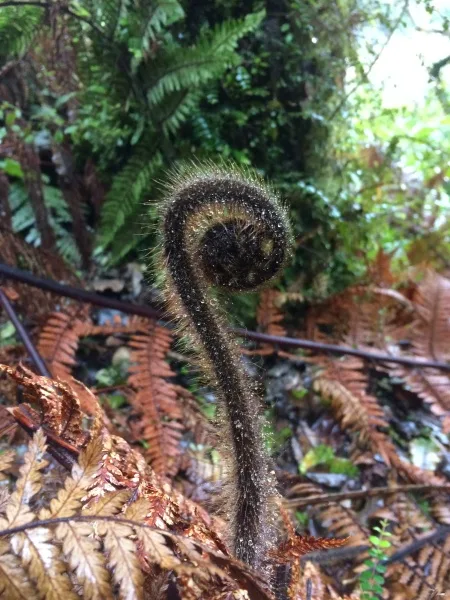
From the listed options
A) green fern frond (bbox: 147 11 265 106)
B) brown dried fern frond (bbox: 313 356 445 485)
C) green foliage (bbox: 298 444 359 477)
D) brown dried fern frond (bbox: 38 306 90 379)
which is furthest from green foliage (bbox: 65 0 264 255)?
green foliage (bbox: 298 444 359 477)

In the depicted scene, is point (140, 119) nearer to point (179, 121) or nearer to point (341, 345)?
point (179, 121)

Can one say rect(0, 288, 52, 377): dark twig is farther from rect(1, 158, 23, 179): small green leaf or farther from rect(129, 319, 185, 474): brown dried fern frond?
rect(1, 158, 23, 179): small green leaf

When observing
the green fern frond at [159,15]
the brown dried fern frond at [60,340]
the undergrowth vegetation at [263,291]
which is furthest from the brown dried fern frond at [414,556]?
the green fern frond at [159,15]

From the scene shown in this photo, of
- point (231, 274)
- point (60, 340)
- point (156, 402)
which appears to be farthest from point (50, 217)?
point (231, 274)

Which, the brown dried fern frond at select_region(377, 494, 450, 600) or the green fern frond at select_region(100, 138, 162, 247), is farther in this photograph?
the green fern frond at select_region(100, 138, 162, 247)

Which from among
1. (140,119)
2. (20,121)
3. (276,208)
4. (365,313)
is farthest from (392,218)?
(276,208)

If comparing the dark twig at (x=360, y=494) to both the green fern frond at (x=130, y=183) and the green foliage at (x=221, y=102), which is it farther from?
the green fern frond at (x=130, y=183)

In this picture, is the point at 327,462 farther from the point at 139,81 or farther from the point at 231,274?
the point at 139,81
